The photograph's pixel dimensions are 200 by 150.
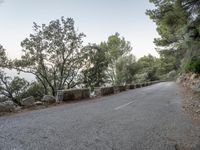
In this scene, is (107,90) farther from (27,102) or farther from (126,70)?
(126,70)

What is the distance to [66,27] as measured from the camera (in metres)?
23.0

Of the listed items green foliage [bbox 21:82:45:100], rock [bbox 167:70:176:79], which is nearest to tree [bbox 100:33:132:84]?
rock [bbox 167:70:176:79]

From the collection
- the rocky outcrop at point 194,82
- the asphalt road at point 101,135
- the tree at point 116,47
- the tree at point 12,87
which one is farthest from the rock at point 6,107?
the tree at point 116,47

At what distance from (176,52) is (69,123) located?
106ft

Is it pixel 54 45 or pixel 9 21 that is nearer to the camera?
pixel 9 21

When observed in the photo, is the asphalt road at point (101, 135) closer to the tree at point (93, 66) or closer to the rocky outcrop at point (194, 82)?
the rocky outcrop at point (194, 82)

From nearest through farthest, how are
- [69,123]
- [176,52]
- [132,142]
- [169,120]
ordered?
[132,142]
[69,123]
[169,120]
[176,52]

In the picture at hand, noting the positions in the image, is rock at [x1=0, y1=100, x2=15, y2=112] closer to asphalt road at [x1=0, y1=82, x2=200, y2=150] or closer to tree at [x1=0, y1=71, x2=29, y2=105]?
asphalt road at [x1=0, y1=82, x2=200, y2=150]

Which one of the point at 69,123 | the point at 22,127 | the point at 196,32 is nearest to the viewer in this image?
the point at 22,127

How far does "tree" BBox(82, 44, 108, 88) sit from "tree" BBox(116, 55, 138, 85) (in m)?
17.4

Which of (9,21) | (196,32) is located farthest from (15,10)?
(196,32)

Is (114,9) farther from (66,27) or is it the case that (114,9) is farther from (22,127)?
(22,127)

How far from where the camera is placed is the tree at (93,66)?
24.7m

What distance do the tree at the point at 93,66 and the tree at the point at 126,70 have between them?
684 inches
